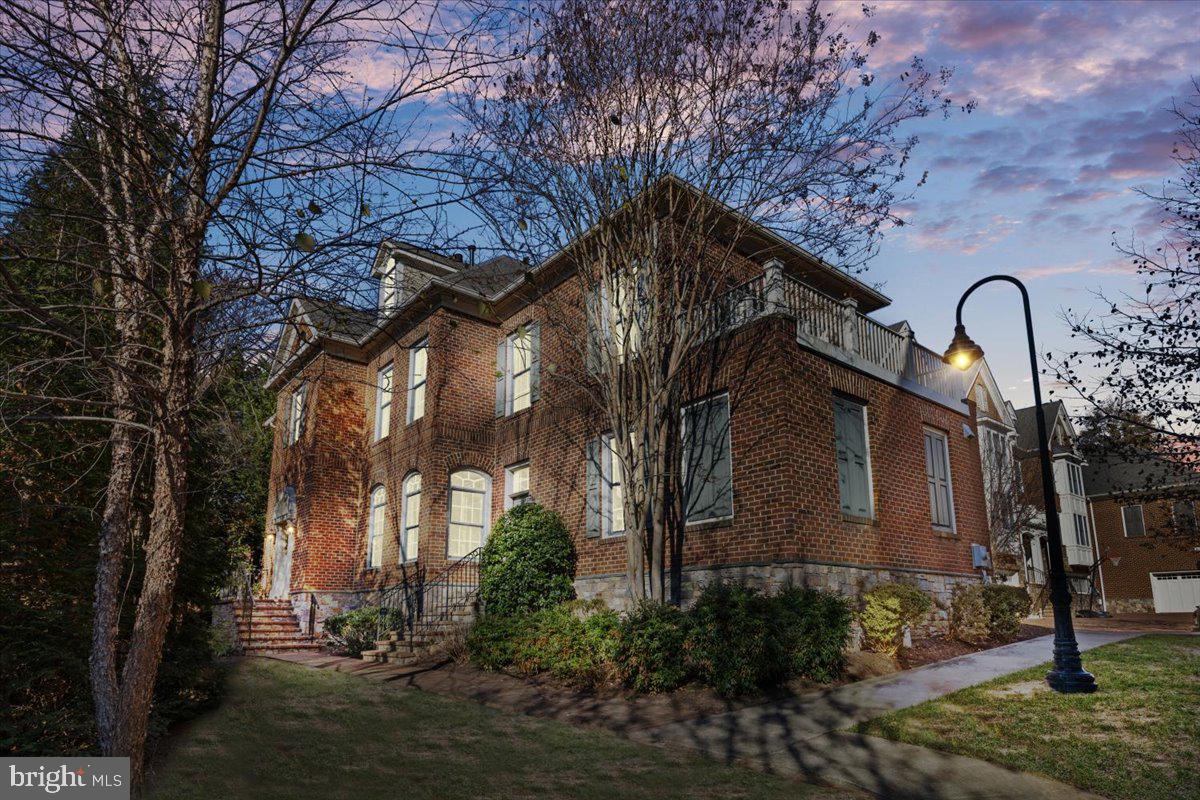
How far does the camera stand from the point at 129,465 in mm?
5402

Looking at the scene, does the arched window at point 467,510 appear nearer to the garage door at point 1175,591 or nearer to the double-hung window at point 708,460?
the double-hung window at point 708,460

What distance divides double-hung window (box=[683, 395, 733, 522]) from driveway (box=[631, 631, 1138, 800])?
3656 millimetres

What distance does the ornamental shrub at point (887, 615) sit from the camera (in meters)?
11.8

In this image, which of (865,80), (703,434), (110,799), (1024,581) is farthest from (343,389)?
(1024,581)

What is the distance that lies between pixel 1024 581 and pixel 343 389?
1017 inches

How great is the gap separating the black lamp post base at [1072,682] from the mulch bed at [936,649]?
2.47m

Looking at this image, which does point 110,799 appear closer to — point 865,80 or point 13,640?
point 13,640

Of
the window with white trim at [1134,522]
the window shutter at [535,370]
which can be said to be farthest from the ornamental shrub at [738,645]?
the window with white trim at [1134,522]

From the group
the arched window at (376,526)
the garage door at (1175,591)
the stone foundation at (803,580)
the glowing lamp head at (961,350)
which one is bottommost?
the garage door at (1175,591)

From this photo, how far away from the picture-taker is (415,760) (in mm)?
7590

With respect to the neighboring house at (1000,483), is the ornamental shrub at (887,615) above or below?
below

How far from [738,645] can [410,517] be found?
11011 mm

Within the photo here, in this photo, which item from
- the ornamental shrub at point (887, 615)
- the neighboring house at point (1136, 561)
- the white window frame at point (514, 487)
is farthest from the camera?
the neighboring house at point (1136, 561)

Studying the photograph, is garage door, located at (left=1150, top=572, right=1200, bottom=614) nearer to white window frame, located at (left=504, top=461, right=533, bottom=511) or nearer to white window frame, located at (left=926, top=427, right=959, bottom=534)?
white window frame, located at (left=926, top=427, right=959, bottom=534)
